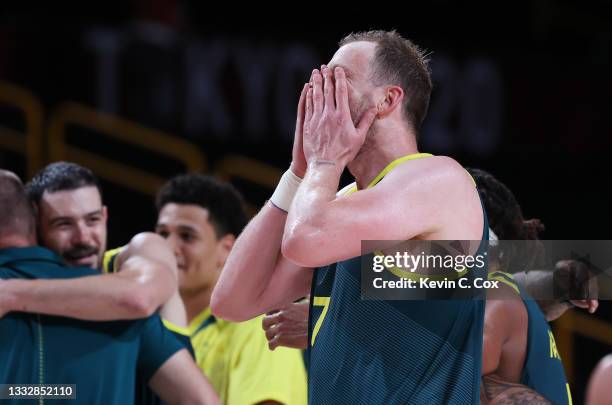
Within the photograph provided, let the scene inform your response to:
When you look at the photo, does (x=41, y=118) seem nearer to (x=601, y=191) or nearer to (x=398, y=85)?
(x=601, y=191)

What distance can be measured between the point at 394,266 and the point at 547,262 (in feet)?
4.94

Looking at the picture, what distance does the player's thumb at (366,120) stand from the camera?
3.06m

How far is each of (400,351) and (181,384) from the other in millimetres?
1491

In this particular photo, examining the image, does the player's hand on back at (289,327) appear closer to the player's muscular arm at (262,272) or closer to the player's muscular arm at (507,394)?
the player's muscular arm at (262,272)

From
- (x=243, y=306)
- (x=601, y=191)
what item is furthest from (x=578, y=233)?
(x=243, y=306)

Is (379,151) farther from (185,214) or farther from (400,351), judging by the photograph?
(185,214)

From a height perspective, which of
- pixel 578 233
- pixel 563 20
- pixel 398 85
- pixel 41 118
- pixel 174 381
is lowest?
pixel 174 381

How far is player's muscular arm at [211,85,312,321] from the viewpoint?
322 cm

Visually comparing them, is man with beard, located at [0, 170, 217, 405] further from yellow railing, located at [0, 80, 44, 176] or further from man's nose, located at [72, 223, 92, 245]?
yellow railing, located at [0, 80, 44, 176]

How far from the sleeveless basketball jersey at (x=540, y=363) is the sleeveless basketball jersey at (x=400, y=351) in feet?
2.68

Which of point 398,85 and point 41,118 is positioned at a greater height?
point 41,118

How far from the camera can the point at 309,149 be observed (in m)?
3.04

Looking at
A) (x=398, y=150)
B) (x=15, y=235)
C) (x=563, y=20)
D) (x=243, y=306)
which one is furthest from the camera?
(x=563, y=20)

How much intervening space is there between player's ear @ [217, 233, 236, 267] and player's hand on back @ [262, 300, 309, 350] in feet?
6.60
